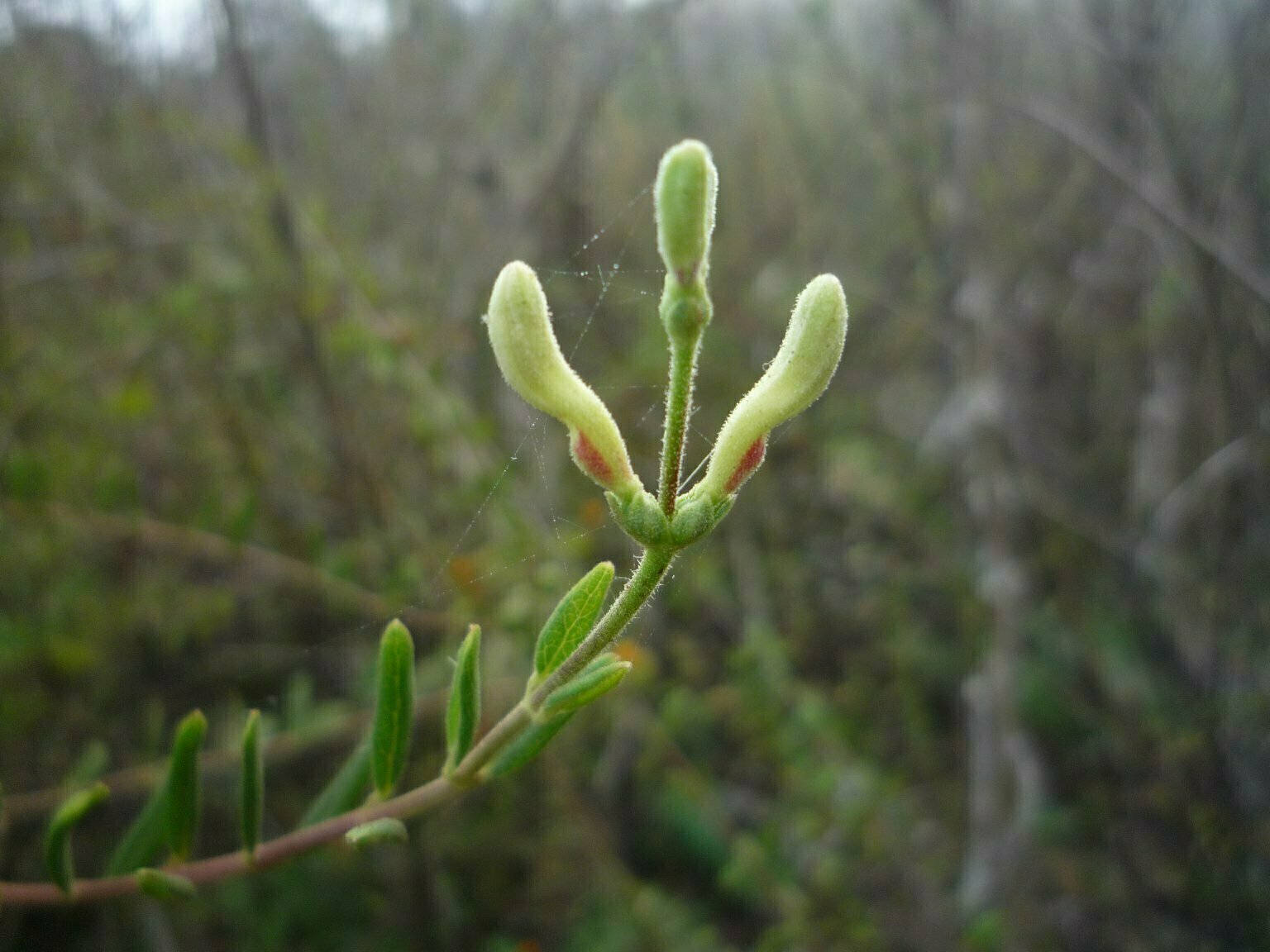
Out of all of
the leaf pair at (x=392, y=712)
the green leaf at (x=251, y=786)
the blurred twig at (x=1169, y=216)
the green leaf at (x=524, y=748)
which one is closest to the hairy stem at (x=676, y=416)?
the green leaf at (x=524, y=748)

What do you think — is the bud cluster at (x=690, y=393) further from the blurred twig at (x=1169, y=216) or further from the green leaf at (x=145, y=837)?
the blurred twig at (x=1169, y=216)

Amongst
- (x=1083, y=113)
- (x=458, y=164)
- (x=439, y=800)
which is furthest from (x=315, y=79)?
(x=439, y=800)

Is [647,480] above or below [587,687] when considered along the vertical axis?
above

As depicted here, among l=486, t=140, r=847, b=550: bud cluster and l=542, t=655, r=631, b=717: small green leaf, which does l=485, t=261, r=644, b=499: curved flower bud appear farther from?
l=542, t=655, r=631, b=717: small green leaf

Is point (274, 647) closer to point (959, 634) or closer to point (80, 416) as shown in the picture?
point (80, 416)

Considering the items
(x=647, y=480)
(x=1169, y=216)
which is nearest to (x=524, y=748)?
(x=1169, y=216)

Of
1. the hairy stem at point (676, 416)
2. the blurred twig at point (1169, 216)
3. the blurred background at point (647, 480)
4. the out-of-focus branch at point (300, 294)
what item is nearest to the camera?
the hairy stem at point (676, 416)

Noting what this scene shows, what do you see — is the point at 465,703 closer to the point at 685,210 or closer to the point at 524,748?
the point at 524,748
